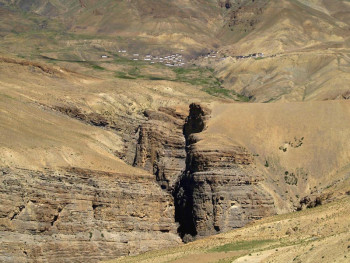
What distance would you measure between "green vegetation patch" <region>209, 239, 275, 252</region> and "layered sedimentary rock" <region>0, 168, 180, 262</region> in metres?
11.4

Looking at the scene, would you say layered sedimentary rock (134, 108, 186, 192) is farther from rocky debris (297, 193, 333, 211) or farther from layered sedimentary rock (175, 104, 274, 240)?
rocky debris (297, 193, 333, 211)

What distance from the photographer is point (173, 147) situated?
79625 millimetres

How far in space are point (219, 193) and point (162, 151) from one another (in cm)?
1312

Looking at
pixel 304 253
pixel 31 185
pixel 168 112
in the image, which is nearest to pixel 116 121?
pixel 168 112

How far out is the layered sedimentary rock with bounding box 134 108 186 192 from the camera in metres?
76.4

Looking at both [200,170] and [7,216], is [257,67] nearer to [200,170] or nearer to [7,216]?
[200,170]

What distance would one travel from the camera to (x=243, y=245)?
52.7 metres

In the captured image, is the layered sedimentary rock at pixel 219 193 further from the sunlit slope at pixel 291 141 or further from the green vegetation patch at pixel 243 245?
the green vegetation patch at pixel 243 245

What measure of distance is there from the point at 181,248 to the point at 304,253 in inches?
693

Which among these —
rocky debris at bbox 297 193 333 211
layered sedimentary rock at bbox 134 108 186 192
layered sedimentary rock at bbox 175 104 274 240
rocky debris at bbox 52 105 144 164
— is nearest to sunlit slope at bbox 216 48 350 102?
rocky debris at bbox 52 105 144 164

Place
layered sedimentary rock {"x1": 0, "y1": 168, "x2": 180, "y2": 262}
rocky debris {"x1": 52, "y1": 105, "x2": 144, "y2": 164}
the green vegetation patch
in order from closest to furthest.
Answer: the green vegetation patch → layered sedimentary rock {"x1": 0, "y1": 168, "x2": 180, "y2": 262} → rocky debris {"x1": 52, "y1": 105, "x2": 144, "y2": 164}

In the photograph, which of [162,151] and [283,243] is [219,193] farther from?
[283,243]

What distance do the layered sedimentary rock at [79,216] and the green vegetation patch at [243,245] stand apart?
37.3 feet

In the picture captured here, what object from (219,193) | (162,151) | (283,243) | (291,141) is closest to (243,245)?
(283,243)
